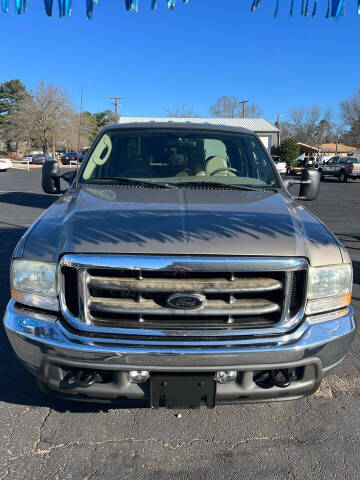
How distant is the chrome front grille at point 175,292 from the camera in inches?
82.8

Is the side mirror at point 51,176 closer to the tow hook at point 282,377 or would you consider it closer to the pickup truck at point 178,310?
the pickup truck at point 178,310

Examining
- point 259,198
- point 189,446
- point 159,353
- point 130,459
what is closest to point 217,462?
point 189,446

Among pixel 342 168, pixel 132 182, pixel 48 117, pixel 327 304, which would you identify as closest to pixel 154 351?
pixel 327 304

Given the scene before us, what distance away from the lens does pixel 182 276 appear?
215 centimetres

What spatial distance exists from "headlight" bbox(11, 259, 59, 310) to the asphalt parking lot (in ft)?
2.84

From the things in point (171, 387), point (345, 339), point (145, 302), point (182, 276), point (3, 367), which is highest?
point (182, 276)

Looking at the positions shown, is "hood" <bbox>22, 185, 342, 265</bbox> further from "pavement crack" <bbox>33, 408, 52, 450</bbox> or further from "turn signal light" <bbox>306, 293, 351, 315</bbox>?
"pavement crack" <bbox>33, 408, 52, 450</bbox>

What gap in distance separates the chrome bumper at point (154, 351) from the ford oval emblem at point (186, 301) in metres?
0.21

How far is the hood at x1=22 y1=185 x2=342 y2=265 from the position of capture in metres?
2.15

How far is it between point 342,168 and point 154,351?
32.5m

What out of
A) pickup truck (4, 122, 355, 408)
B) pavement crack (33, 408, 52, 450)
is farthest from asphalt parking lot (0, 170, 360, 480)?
pickup truck (4, 122, 355, 408)

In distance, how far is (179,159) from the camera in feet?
12.0

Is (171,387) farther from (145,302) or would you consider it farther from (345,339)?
(345,339)

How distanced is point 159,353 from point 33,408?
1225mm
